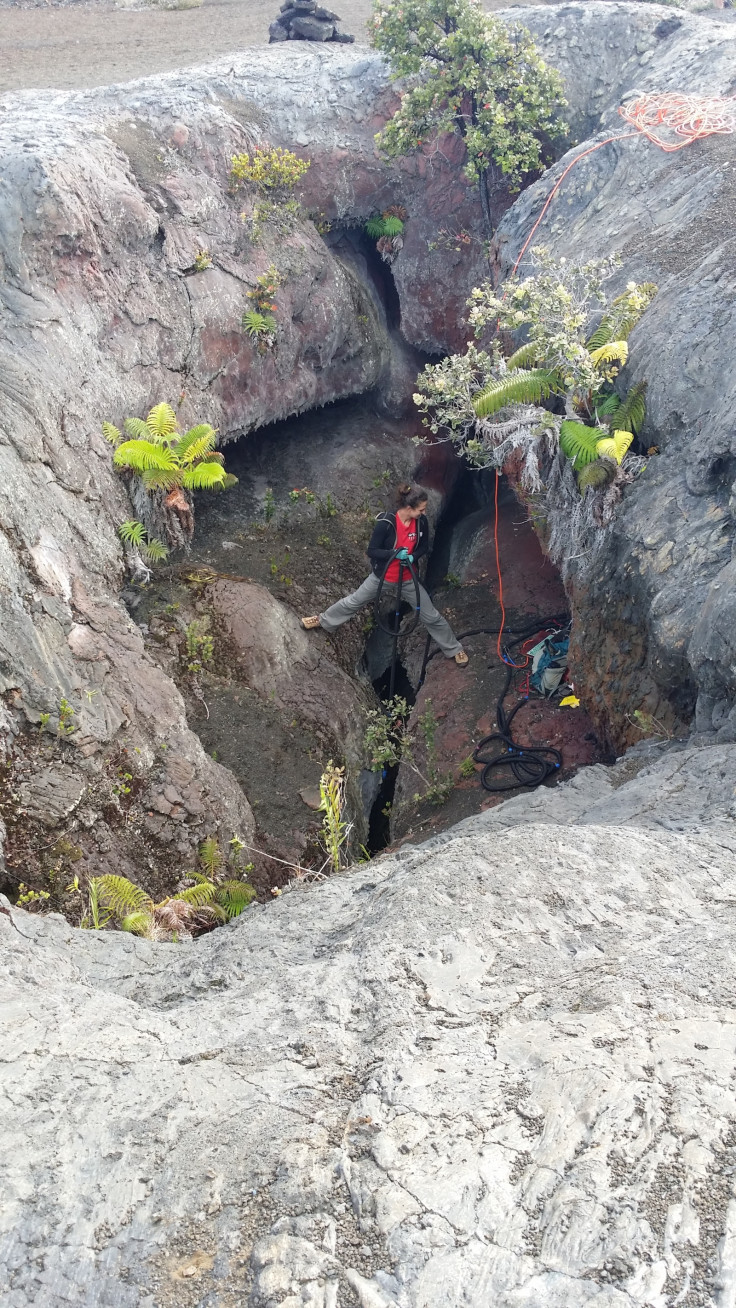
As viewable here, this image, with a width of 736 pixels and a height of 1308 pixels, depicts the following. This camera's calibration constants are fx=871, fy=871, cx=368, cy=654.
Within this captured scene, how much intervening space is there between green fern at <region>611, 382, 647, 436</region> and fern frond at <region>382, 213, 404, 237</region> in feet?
23.9

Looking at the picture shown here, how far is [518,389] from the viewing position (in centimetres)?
849

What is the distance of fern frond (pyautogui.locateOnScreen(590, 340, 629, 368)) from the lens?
7.90 meters

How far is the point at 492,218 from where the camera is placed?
13.5 metres

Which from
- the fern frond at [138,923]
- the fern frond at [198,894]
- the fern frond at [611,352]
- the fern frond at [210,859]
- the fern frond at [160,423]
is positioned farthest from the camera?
the fern frond at [160,423]

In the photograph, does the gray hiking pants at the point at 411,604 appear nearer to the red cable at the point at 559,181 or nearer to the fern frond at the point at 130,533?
the fern frond at the point at 130,533

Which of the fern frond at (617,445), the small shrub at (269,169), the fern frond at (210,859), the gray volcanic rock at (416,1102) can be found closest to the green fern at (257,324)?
the small shrub at (269,169)

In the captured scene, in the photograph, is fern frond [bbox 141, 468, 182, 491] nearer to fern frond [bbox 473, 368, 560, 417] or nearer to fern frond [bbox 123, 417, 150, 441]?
fern frond [bbox 123, 417, 150, 441]

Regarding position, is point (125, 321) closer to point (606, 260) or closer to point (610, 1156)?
point (606, 260)

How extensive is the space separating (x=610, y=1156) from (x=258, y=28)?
69.9 ft

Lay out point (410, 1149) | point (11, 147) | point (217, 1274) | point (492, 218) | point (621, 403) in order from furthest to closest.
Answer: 1. point (492, 218)
2. point (11, 147)
3. point (621, 403)
4. point (410, 1149)
5. point (217, 1274)

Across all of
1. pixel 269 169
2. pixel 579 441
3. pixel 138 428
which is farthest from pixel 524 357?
pixel 269 169

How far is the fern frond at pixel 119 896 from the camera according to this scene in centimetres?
695

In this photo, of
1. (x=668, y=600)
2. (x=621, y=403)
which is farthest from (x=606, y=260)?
(x=668, y=600)

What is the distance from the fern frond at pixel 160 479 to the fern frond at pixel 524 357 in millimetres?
3785
